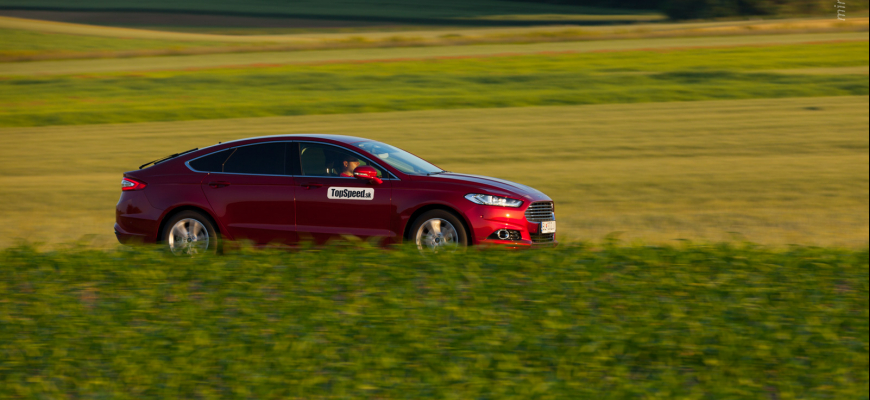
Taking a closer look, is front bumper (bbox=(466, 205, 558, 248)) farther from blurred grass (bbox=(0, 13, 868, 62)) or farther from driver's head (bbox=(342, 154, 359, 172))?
blurred grass (bbox=(0, 13, 868, 62))

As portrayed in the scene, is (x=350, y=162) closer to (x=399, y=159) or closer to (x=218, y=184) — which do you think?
(x=399, y=159)

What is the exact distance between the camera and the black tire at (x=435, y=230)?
9.07 metres

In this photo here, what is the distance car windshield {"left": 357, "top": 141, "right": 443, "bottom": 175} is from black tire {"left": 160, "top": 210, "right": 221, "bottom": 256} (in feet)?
5.91

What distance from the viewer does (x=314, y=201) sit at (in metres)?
9.35

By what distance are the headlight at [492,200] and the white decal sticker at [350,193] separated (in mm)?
999

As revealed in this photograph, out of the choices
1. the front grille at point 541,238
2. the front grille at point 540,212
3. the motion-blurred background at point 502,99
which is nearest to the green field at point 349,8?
the motion-blurred background at point 502,99

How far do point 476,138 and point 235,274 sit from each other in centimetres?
1526

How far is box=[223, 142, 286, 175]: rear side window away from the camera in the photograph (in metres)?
9.62

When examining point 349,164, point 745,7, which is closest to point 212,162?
point 349,164

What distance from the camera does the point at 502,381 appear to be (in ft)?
19.6

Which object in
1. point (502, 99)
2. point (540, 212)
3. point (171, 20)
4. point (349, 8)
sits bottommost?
point (540, 212)

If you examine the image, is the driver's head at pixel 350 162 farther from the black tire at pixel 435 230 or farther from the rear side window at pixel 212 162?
the rear side window at pixel 212 162

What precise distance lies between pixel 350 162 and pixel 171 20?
4552 centimetres

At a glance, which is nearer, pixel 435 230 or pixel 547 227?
pixel 435 230
